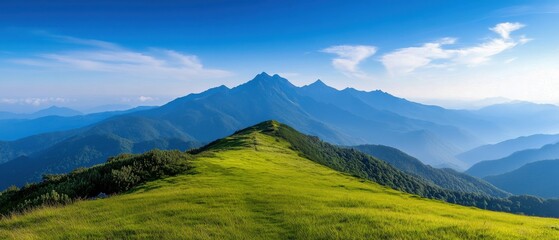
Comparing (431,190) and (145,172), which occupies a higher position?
(145,172)

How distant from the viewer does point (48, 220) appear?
20062 millimetres

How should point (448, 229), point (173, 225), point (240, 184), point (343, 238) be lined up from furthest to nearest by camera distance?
point (240, 184), point (173, 225), point (448, 229), point (343, 238)

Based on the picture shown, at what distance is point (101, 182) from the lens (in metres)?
33.9

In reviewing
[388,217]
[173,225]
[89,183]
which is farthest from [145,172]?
[388,217]

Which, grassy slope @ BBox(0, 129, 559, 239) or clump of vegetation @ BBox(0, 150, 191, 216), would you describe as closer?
grassy slope @ BBox(0, 129, 559, 239)

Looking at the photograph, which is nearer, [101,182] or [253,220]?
[253,220]

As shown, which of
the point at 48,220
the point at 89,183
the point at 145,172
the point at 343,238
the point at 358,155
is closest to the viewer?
the point at 343,238

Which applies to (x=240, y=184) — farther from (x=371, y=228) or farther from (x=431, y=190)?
(x=431, y=190)

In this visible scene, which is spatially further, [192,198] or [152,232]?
[192,198]

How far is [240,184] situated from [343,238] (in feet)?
57.3

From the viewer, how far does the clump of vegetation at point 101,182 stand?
2881 cm

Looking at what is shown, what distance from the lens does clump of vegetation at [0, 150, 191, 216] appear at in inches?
1134

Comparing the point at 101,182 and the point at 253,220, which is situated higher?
the point at 253,220

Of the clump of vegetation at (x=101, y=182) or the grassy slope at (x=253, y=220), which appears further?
the clump of vegetation at (x=101, y=182)
